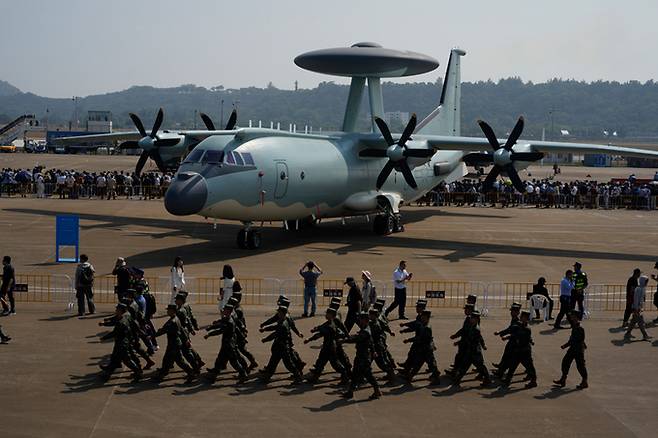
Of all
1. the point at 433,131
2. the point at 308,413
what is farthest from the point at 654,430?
the point at 433,131

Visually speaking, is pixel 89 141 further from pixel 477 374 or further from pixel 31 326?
pixel 477 374

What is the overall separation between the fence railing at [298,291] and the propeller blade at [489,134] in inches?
390

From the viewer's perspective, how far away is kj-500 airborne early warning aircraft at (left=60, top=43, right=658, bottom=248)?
29219 millimetres

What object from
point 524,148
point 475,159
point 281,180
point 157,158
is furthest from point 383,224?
point 157,158

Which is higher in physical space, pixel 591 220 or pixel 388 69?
pixel 388 69

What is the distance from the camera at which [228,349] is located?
15.4 m

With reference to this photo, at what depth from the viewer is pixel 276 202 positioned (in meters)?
31.2

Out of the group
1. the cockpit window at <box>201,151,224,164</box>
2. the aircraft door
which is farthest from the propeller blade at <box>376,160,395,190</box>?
the cockpit window at <box>201,151,224,164</box>

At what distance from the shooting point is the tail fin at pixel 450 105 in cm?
4531

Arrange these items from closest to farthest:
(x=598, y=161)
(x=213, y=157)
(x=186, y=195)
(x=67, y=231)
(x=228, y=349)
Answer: (x=228, y=349), (x=186, y=195), (x=67, y=231), (x=213, y=157), (x=598, y=161)

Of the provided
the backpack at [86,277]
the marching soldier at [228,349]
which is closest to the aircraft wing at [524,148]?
the backpack at [86,277]

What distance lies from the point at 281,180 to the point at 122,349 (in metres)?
16.5

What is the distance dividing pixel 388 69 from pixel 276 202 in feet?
56.1

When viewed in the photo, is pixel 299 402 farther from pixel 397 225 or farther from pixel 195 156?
pixel 397 225
